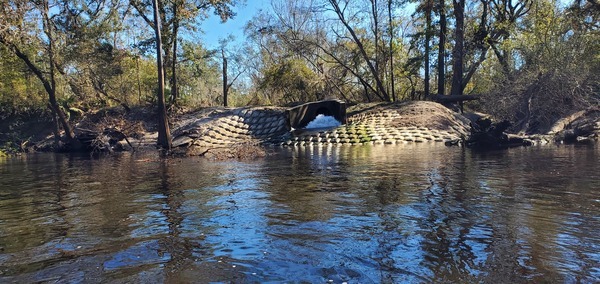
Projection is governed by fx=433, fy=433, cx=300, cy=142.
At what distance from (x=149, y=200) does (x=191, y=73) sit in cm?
2908

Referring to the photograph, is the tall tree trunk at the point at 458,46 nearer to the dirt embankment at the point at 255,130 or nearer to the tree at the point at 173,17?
the dirt embankment at the point at 255,130

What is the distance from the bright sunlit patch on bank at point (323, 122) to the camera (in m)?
28.4

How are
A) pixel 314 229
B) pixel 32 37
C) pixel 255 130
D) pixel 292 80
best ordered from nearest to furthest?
1. pixel 314 229
2. pixel 32 37
3. pixel 255 130
4. pixel 292 80

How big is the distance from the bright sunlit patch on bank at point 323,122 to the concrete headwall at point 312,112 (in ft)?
1.03

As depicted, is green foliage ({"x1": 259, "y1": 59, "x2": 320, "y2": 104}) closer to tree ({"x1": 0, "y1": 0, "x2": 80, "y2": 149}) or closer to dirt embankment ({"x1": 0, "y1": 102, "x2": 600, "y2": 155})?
dirt embankment ({"x1": 0, "y1": 102, "x2": 600, "y2": 155})

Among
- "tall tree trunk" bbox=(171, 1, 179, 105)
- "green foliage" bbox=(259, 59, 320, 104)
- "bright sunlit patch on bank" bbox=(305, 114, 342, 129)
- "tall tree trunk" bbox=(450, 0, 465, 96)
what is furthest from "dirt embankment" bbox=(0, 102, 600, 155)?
"green foliage" bbox=(259, 59, 320, 104)

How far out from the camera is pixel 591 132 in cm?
2077

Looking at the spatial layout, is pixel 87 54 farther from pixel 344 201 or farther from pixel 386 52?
pixel 344 201

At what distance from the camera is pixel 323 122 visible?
28.7m

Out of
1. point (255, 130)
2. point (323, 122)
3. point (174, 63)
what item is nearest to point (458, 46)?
point (323, 122)

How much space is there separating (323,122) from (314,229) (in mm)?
23158

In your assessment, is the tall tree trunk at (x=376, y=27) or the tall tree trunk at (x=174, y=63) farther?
the tall tree trunk at (x=376, y=27)

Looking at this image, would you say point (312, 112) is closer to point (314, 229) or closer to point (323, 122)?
point (323, 122)

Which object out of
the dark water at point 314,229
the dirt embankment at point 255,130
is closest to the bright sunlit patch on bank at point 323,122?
the dirt embankment at point 255,130
